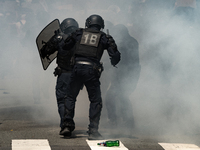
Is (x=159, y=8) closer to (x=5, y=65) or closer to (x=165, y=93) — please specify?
(x=165, y=93)

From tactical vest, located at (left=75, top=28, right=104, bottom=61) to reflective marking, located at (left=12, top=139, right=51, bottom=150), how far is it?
1158mm

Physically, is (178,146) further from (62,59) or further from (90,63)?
(62,59)

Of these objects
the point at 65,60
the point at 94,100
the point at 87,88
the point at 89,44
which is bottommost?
the point at 94,100

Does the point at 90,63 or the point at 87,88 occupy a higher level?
the point at 90,63

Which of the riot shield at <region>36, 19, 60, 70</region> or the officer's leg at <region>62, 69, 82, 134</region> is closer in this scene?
the officer's leg at <region>62, 69, 82, 134</region>

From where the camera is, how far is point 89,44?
18.1 ft

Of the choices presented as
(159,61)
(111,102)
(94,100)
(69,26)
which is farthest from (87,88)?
(159,61)

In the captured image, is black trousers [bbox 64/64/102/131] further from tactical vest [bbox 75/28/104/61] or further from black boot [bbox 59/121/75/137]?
tactical vest [bbox 75/28/104/61]

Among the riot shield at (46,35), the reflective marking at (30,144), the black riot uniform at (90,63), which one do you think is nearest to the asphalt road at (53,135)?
the reflective marking at (30,144)

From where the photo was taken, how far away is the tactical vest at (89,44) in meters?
5.53

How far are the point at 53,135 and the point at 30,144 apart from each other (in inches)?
27.3

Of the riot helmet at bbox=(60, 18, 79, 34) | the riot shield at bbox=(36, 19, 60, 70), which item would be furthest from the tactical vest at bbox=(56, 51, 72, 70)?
the riot helmet at bbox=(60, 18, 79, 34)

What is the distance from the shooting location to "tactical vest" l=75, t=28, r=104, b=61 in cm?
553

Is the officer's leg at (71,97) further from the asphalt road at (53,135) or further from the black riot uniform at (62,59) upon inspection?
the black riot uniform at (62,59)
